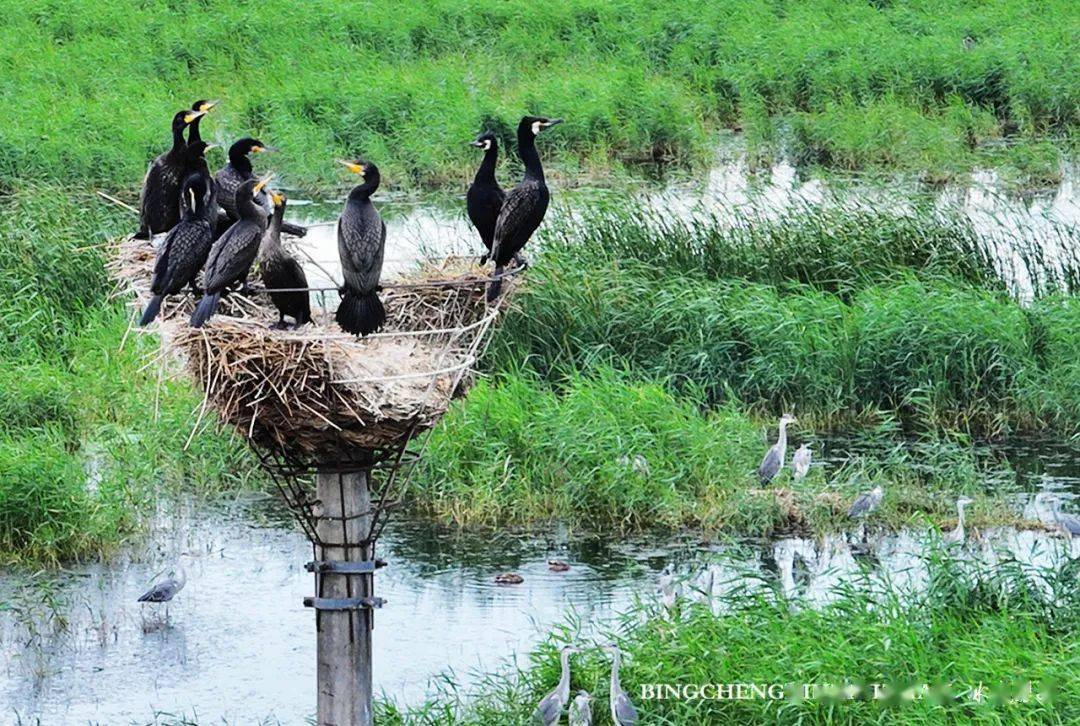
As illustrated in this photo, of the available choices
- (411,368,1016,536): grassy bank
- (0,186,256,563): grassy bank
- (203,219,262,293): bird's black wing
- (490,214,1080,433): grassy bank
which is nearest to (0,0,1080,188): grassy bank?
(0,186,256,563): grassy bank

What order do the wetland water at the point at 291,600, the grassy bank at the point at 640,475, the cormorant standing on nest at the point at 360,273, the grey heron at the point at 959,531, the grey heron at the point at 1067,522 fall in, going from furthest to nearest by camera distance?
the grassy bank at the point at 640,475
the grey heron at the point at 1067,522
the grey heron at the point at 959,531
the wetland water at the point at 291,600
the cormorant standing on nest at the point at 360,273

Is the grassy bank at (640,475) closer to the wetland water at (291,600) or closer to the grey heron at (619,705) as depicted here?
the wetland water at (291,600)

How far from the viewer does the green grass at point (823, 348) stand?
12.0m

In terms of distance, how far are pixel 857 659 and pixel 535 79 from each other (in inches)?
619

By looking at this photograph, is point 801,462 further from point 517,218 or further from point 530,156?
point 517,218

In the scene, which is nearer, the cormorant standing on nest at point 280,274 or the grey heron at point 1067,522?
the cormorant standing on nest at point 280,274

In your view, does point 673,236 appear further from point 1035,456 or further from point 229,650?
Result: point 229,650

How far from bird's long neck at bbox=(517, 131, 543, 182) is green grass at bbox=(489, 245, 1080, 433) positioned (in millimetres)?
3388

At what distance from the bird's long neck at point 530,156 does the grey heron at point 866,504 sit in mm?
2919

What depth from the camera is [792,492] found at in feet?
34.7

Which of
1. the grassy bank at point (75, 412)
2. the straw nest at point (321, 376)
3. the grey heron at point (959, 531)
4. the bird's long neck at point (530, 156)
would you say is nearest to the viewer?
the straw nest at point (321, 376)

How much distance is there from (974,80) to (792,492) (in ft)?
38.9

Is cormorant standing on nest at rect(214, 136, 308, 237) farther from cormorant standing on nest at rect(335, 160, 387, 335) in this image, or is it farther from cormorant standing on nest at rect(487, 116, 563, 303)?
cormorant standing on nest at rect(335, 160, 387, 335)

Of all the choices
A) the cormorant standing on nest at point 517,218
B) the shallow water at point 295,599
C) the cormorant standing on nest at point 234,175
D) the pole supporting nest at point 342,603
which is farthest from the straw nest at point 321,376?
the shallow water at point 295,599
